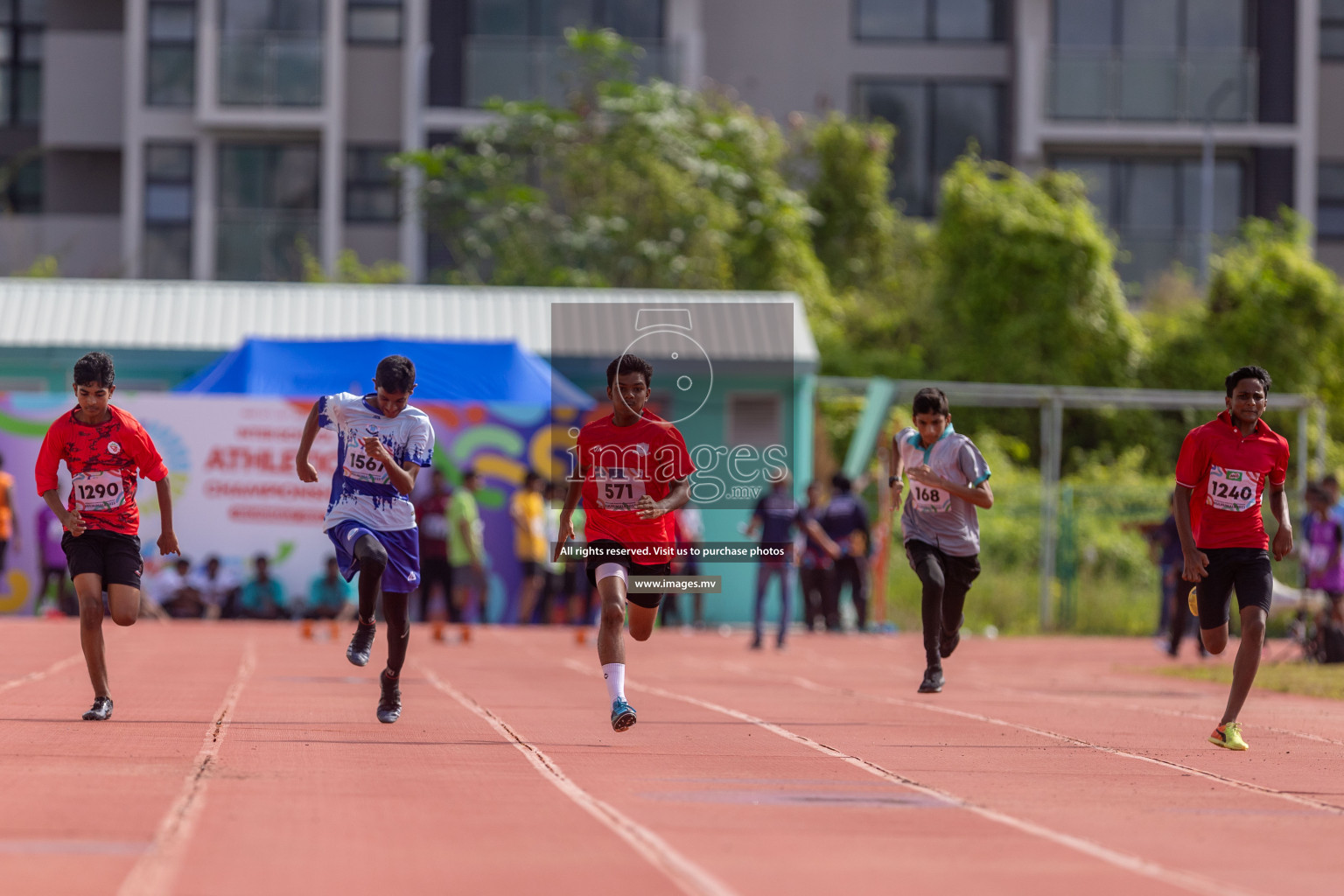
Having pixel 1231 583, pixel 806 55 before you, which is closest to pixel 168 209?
pixel 806 55

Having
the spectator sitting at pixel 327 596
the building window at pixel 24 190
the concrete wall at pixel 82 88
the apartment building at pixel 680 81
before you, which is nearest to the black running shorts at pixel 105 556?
the spectator sitting at pixel 327 596

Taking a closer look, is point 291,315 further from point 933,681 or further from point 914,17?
point 914,17

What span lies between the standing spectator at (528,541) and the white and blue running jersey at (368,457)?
12419 mm

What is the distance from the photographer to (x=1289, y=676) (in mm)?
16797

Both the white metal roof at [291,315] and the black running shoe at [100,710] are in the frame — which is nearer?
the black running shoe at [100,710]

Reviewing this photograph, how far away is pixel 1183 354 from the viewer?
34438 millimetres

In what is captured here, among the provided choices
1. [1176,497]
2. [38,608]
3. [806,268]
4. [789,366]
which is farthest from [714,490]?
[1176,497]

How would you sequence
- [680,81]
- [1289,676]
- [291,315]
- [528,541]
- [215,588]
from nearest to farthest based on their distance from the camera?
[1289,676]
[528,541]
[215,588]
[291,315]
[680,81]

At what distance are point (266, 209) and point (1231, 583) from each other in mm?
32311

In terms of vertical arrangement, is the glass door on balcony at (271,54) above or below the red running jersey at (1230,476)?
above

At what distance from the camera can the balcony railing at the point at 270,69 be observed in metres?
39.0

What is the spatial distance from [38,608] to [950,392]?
38.6ft

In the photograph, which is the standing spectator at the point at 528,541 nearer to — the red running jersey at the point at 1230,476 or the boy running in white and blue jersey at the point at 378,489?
the boy running in white and blue jersey at the point at 378,489

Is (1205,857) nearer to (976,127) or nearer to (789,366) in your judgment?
(789,366)
